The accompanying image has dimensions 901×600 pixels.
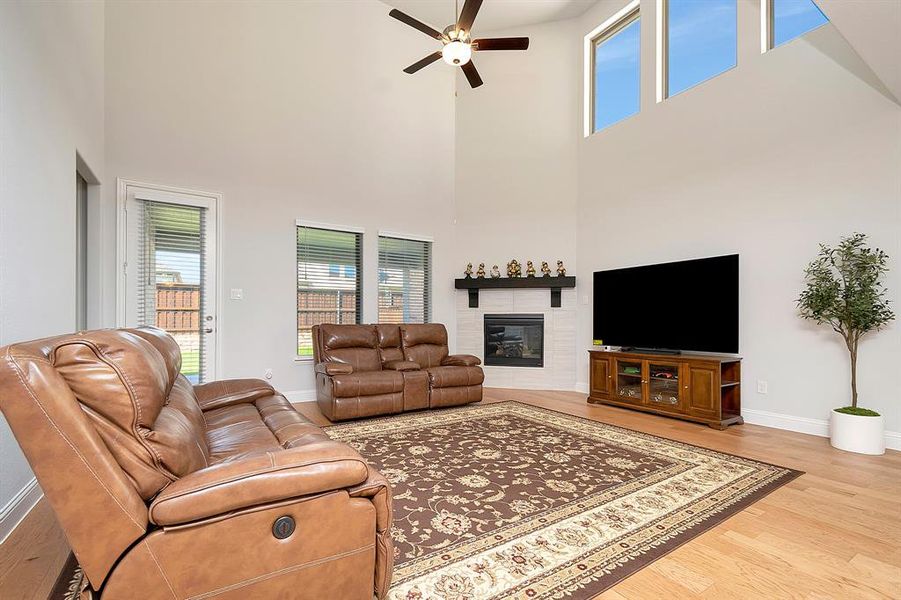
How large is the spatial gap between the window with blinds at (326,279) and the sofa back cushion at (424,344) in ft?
2.99

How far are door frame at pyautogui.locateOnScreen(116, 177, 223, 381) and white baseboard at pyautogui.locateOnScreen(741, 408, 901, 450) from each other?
5.45m

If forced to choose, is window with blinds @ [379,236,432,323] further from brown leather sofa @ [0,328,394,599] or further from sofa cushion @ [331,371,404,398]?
brown leather sofa @ [0,328,394,599]

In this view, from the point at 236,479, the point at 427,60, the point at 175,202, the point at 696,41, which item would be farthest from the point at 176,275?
the point at 696,41

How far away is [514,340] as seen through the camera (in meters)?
6.40

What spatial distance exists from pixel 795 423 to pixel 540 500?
297 centimetres

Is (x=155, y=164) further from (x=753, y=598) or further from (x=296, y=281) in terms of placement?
(x=753, y=598)

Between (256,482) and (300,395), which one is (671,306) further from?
(256,482)

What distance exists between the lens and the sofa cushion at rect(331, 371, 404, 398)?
4.27m

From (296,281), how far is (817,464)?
17.0 ft

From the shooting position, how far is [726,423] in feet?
13.5

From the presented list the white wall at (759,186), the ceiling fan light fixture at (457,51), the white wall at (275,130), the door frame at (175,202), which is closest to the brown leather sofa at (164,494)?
the ceiling fan light fixture at (457,51)

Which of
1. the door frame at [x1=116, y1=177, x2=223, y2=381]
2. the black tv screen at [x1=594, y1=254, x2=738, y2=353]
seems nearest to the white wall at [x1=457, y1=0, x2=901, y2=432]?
the black tv screen at [x1=594, y1=254, x2=738, y2=353]

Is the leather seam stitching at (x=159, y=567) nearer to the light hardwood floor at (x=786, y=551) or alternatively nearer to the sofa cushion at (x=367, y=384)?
the light hardwood floor at (x=786, y=551)

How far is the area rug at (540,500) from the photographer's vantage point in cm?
180
